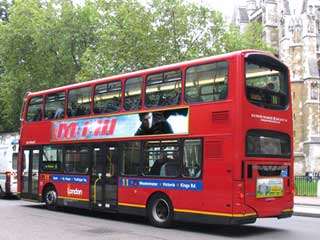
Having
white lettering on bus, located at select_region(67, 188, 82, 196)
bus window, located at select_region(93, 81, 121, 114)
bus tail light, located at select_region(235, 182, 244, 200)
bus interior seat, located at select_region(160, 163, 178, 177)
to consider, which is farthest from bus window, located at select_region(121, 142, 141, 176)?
bus tail light, located at select_region(235, 182, 244, 200)

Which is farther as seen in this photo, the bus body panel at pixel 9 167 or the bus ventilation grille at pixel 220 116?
the bus body panel at pixel 9 167

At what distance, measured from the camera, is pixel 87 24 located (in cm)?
3594

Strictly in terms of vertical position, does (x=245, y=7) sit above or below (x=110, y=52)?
above

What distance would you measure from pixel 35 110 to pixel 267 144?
933 centimetres

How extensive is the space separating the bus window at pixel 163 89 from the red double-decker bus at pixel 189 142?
1.1 inches

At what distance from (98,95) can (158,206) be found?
4131 mm

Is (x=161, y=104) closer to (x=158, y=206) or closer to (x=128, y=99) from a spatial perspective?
(x=128, y=99)

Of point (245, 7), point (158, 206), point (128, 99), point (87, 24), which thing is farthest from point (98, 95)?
point (245, 7)

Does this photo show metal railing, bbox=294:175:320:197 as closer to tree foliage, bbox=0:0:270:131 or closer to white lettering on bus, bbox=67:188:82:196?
tree foliage, bbox=0:0:270:131

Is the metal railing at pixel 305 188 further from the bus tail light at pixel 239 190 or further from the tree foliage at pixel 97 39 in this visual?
the bus tail light at pixel 239 190

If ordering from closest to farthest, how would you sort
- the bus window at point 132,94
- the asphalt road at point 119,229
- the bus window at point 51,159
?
1. the asphalt road at point 119,229
2. the bus window at point 132,94
3. the bus window at point 51,159

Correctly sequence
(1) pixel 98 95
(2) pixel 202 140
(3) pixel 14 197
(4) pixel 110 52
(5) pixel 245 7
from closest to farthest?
(2) pixel 202 140 → (1) pixel 98 95 → (3) pixel 14 197 → (4) pixel 110 52 → (5) pixel 245 7

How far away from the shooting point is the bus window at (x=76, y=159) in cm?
1548

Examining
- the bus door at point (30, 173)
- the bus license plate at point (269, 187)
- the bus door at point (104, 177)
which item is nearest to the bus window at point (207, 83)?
the bus license plate at point (269, 187)
